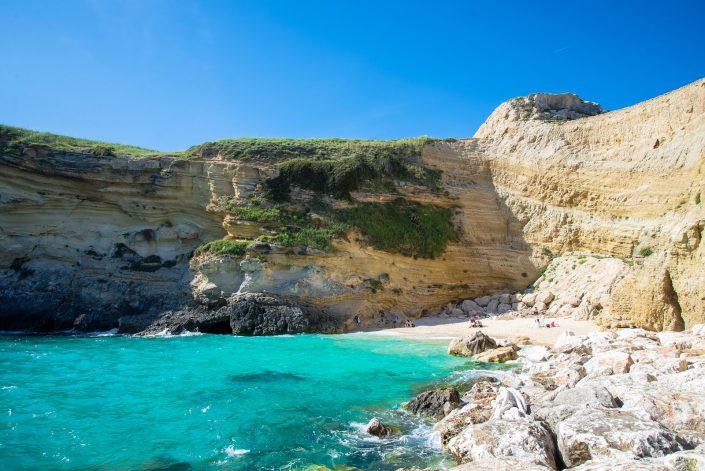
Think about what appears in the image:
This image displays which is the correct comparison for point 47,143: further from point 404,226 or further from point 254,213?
point 404,226

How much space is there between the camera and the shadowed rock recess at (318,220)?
86.3ft

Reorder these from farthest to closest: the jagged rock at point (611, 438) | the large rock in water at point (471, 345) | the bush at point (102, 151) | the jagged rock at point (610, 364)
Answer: the bush at point (102, 151)
the large rock in water at point (471, 345)
the jagged rock at point (610, 364)
the jagged rock at point (611, 438)

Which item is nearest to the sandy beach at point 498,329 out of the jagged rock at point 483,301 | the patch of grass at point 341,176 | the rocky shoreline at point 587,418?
the jagged rock at point 483,301

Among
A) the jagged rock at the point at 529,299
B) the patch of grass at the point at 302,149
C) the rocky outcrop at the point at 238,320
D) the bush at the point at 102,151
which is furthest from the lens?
the patch of grass at the point at 302,149

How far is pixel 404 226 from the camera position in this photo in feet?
104

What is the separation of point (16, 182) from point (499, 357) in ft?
Answer: 103

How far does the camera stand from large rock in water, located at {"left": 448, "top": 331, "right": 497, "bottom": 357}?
18766 mm

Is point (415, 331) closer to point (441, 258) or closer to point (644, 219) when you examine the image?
point (441, 258)

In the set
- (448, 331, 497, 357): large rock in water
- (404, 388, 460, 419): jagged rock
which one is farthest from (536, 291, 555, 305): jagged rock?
(404, 388, 460, 419): jagged rock

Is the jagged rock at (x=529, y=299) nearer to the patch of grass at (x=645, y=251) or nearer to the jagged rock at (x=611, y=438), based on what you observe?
the patch of grass at (x=645, y=251)

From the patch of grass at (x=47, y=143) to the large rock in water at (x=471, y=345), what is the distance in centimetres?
2500

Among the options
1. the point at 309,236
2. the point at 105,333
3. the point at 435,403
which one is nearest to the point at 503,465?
the point at 435,403

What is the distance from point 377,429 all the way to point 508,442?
336cm

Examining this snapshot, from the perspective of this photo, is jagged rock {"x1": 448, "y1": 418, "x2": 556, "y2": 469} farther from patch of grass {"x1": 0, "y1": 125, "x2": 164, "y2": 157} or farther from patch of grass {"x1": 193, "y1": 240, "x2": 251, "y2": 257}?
patch of grass {"x1": 0, "y1": 125, "x2": 164, "y2": 157}
